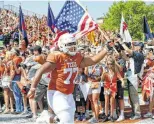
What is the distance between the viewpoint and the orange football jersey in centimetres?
671

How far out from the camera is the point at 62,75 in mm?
6770

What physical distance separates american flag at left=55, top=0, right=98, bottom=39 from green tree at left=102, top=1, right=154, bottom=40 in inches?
1557

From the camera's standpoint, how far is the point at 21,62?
11070 millimetres

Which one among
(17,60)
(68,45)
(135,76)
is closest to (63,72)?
(68,45)

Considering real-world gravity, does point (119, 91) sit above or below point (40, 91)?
below

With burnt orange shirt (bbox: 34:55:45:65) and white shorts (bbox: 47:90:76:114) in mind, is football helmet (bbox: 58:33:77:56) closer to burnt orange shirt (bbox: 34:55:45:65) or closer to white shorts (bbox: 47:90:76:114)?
white shorts (bbox: 47:90:76:114)

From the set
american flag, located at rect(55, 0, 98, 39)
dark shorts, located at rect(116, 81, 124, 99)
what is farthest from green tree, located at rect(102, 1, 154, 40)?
dark shorts, located at rect(116, 81, 124, 99)

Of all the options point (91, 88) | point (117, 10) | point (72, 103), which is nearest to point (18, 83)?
point (91, 88)

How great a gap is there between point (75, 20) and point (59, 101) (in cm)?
347

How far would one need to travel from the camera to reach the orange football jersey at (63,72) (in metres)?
6.71

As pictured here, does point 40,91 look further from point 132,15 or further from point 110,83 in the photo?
point 132,15

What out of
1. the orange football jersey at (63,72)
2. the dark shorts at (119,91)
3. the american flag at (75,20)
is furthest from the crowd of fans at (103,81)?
the orange football jersey at (63,72)

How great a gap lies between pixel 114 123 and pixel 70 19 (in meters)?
2.68

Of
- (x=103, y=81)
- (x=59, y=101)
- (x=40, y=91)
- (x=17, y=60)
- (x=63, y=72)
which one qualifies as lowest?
(x=59, y=101)
